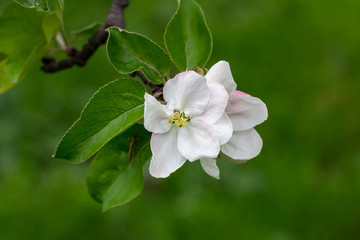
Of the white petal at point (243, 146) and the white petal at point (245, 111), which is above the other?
the white petal at point (245, 111)

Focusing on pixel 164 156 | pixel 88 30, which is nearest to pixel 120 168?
pixel 164 156

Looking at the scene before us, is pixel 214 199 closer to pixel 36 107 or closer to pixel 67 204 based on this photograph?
pixel 67 204

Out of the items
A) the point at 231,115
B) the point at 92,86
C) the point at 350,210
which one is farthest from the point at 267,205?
the point at 231,115

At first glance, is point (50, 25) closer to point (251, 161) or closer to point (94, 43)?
point (94, 43)

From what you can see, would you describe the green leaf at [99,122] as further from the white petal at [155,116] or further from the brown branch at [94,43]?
the brown branch at [94,43]

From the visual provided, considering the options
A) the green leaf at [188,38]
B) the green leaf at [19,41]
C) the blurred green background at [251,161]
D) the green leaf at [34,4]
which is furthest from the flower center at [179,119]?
the blurred green background at [251,161]

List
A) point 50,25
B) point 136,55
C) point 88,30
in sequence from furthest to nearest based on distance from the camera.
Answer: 1. point 88,30
2. point 50,25
3. point 136,55

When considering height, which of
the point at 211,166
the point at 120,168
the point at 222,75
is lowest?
the point at 120,168
